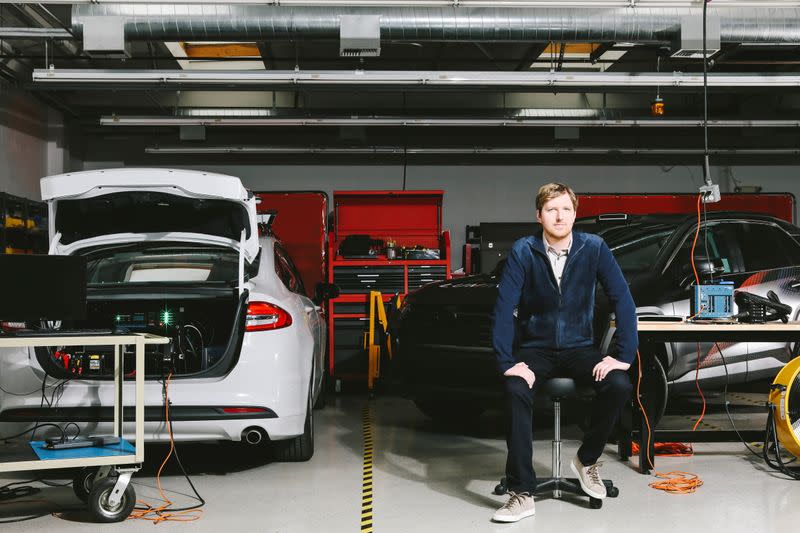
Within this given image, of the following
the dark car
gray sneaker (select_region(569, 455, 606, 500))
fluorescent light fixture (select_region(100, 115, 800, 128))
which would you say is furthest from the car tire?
fluorescent light fixture (select_region(100, 115, 800, 128))

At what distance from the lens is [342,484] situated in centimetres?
409

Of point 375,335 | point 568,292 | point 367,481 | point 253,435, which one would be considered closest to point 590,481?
point 568,292

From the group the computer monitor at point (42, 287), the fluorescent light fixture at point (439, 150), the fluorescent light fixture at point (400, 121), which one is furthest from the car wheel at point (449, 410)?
the fluorescent light fixture at point (439, 150)

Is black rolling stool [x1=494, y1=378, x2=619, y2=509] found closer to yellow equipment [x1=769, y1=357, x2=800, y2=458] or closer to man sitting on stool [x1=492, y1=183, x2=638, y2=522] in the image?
man sitting on stool [x1=492, y1=183, x2=638, y2=522]

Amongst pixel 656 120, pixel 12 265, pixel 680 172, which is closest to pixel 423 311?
pixel 12 265

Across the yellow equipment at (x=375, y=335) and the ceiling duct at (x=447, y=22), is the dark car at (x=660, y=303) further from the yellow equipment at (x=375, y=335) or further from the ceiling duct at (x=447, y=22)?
the yellow equipment at (x=375, y=335)

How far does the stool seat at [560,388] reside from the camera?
11.9 ft

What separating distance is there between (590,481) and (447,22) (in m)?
3.94

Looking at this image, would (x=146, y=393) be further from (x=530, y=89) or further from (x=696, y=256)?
(x=530, y=89)

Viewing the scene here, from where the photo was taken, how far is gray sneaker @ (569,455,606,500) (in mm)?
3574

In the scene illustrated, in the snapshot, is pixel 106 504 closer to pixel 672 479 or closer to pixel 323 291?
pixel 323 291

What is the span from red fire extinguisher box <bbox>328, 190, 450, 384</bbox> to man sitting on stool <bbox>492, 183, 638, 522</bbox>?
448cm

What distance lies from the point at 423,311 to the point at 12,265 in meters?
2.64

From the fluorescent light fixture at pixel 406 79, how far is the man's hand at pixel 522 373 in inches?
159
